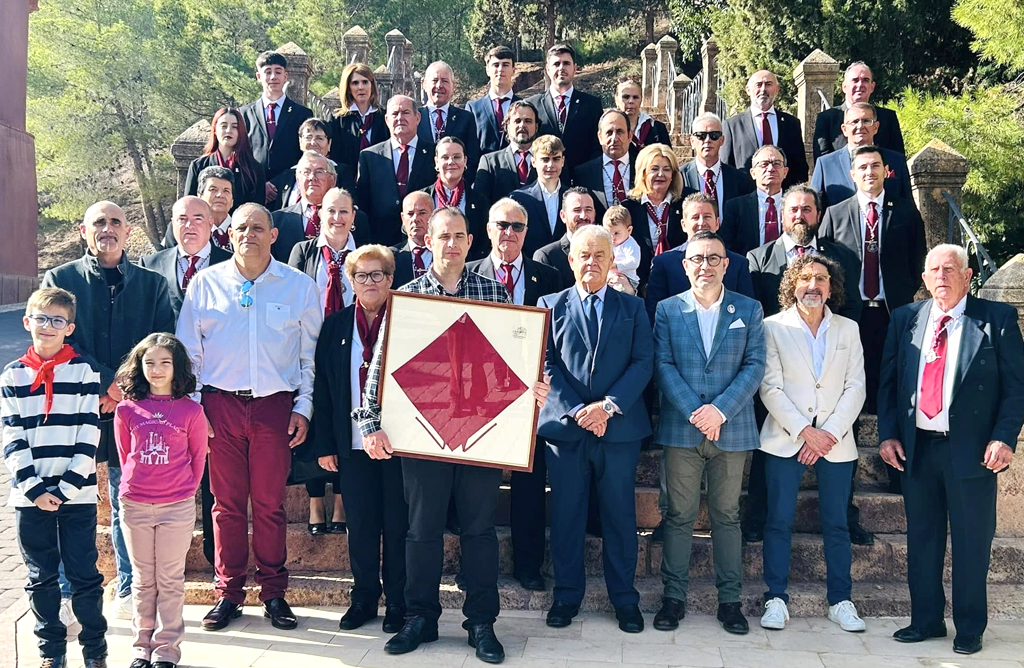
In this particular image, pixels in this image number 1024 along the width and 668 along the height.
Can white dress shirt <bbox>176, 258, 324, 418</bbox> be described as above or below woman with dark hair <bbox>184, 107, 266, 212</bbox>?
below

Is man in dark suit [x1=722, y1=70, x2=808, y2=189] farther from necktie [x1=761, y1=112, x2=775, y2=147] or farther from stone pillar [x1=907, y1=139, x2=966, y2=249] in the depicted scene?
stone pillar [x1=907, y1=139, x2=966, y2=249]

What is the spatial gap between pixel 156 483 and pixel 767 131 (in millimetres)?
5711

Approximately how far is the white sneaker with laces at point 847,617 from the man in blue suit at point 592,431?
1136 mm

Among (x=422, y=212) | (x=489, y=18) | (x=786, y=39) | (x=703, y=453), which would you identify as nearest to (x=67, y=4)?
(x=489, y=18)

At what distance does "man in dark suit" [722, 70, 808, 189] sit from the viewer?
306 inches

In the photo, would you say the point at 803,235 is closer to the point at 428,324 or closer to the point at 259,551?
the point at 428,324

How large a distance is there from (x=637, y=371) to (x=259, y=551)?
2.38 m

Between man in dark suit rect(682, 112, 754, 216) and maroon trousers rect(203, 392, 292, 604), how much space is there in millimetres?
3671

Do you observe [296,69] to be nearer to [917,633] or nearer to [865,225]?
[865,225]

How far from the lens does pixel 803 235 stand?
5.81 metres

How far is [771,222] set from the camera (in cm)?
652

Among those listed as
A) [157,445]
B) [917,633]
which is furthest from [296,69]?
[917,633]

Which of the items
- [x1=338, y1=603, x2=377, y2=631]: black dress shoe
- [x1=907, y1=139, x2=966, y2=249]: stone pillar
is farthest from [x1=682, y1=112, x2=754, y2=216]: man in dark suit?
[x1=338, y1=603, x2=377, y2=631]: black dress shoe

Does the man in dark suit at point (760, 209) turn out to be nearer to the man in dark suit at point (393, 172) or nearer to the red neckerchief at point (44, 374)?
the man in dark suit at point (393, 172)
